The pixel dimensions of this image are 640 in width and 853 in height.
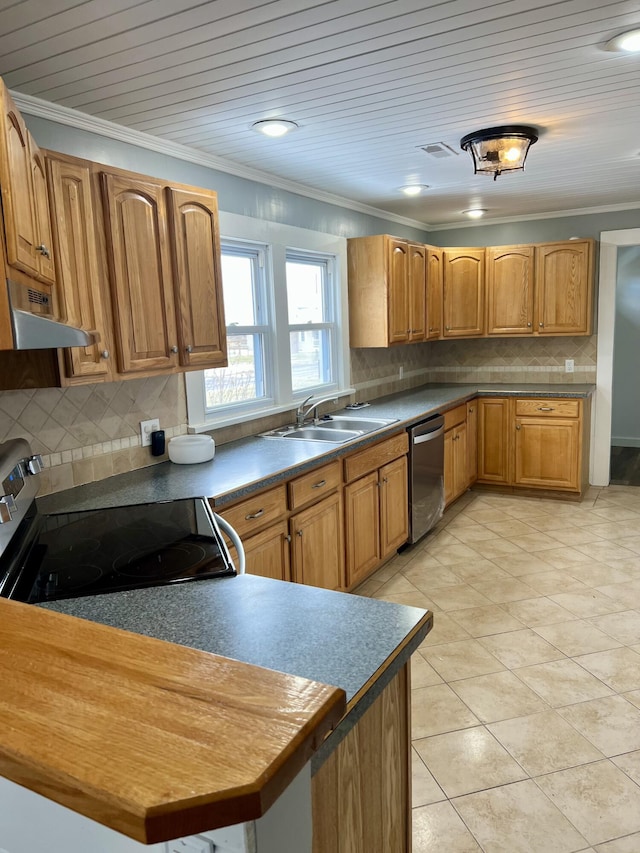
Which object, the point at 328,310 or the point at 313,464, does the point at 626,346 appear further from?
the point at 313,464

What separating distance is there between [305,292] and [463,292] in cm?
194

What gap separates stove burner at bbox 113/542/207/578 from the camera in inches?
65.6

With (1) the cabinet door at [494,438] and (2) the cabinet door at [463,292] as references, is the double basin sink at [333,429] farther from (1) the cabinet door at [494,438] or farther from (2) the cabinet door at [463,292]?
(2) the cabinet door at [463,292]

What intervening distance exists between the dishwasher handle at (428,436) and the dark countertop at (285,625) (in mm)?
2648

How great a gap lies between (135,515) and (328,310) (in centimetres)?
271

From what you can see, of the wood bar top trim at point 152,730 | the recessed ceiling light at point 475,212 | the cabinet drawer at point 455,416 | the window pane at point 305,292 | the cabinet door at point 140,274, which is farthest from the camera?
the recessed ceiling light at point 475,212

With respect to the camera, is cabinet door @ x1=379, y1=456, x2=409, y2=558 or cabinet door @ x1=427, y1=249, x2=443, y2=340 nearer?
cabinet door @ x1=379, y1=456, x2=409, y2=558

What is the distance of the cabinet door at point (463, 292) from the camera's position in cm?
554

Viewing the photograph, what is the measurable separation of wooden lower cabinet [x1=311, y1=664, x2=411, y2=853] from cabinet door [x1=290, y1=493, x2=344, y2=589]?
4.97 ft

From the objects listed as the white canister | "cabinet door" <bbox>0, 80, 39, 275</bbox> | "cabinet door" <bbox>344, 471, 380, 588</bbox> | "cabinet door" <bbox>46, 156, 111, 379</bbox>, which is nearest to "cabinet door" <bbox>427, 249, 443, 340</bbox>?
"cabinet door" <bbox>344, 471, 380, 588</bbox>

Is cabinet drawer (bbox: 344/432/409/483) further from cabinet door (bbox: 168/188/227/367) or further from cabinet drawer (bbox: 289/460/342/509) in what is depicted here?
cabinet door (bbox: 168/188/227/367)

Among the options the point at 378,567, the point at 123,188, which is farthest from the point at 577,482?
the point at 123,188

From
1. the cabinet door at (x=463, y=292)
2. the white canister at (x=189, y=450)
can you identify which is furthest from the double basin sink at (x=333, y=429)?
the cabinet door at (x=463, y=292)

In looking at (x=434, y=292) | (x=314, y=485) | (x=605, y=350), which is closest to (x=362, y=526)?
(x=314, y=485)
